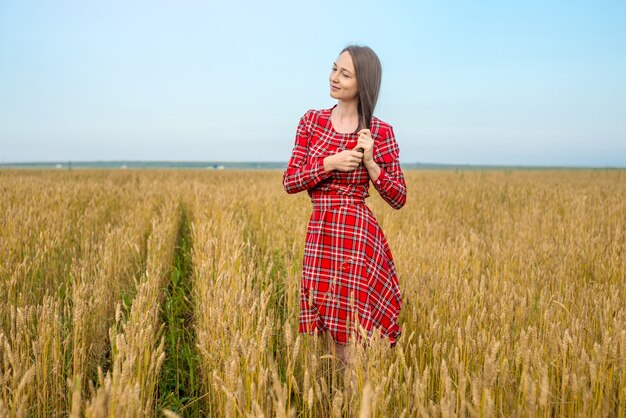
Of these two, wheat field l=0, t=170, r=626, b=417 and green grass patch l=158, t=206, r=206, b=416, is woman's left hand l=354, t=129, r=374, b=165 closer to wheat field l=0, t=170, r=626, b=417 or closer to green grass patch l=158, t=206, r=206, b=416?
wheat field l=0, t=170, r=626, b=417

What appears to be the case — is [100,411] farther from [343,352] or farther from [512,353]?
[512,353]

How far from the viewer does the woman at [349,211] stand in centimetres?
204

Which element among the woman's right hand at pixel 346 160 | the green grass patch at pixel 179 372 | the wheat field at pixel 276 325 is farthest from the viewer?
the green grass patch at pixel 179 372

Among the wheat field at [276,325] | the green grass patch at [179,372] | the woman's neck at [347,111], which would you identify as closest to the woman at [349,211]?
the woman's neck at [347,111]

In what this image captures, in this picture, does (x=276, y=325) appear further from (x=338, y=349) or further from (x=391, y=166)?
(x=391, y=166)

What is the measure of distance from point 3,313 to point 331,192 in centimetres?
219

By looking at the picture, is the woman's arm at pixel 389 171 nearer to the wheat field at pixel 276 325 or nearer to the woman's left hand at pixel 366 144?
the woman's left hand at pixel 366 144

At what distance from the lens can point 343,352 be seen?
211cm

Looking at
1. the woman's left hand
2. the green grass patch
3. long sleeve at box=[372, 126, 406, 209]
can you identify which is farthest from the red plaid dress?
the green grass patch

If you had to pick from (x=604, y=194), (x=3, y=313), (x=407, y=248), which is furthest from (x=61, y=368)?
(x=604, y=194)

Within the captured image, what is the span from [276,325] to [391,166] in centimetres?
104

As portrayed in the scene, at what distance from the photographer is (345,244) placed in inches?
81.9

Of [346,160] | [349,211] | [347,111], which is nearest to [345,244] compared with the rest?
[349,211]

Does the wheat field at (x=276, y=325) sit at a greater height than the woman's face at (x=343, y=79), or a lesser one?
lesser
